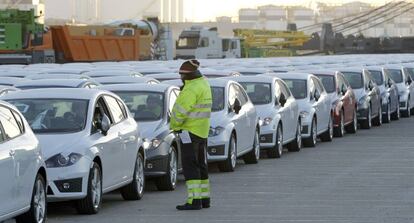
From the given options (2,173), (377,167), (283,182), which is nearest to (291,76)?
(377,167)

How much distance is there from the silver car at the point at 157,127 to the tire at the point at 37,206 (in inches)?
170

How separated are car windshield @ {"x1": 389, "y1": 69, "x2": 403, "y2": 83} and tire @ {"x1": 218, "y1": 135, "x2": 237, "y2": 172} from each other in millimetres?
22687

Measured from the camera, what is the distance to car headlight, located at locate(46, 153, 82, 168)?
1547cm

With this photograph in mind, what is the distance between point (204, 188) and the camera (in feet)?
53.5

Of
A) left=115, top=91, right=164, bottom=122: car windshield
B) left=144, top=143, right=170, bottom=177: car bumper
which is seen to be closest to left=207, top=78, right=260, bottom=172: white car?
left=115, top=91, right=164, bottom=122: car windshield

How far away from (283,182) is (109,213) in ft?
14.8

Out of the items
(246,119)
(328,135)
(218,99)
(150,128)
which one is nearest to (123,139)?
(150,128)

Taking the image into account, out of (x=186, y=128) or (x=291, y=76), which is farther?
(x=291, y=76)

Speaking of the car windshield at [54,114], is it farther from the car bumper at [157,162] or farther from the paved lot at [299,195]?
the car bumper at [157,162]

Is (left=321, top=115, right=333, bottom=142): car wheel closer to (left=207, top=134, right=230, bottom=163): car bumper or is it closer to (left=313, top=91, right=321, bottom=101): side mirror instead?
(left=313, top=91, right=321, bottom=101): side mirror

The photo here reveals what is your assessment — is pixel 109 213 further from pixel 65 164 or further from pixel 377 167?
pixel 377 167

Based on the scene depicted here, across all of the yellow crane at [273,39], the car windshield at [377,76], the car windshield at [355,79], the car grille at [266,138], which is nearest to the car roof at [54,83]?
the car grille at [266,138]

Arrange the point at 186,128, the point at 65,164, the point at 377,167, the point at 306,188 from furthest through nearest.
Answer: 1. the point at 377,167
2. the point at 306,188
3. the point at 186,128
4. the point at 65,164

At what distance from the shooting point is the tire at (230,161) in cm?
2191
